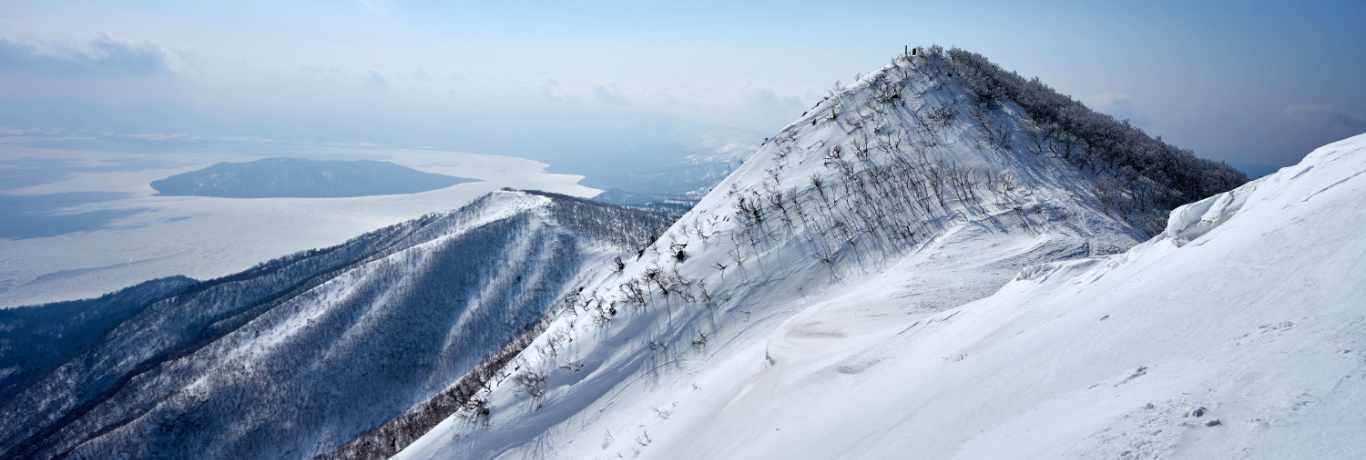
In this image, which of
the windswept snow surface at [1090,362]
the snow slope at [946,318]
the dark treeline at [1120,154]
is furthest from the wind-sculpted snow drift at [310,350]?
the windswept snow surface at [1090,362]

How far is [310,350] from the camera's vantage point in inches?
3091

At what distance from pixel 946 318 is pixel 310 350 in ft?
296

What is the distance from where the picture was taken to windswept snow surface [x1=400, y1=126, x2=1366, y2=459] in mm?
4332

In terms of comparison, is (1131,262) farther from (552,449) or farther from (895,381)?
(552,449)

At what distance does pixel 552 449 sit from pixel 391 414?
229ft

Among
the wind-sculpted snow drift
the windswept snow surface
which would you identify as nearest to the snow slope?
the windswept snow surface

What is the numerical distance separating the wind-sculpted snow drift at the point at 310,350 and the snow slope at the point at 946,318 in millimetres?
35387

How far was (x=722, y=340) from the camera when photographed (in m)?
13.4

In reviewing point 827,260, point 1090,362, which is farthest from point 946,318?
point 827,260

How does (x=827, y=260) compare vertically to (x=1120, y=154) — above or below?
below

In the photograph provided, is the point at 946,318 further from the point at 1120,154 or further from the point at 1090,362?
the point at 1120,154

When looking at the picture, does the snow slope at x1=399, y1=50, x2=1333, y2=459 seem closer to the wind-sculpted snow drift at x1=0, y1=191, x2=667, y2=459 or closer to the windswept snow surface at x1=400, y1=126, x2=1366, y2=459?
the windswept snow surface at x1=400, y1=126, x2=1366, y2=459

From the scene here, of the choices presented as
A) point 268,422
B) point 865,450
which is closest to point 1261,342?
point 865,450

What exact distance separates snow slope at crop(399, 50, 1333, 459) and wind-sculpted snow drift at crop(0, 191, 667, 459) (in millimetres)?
35387
